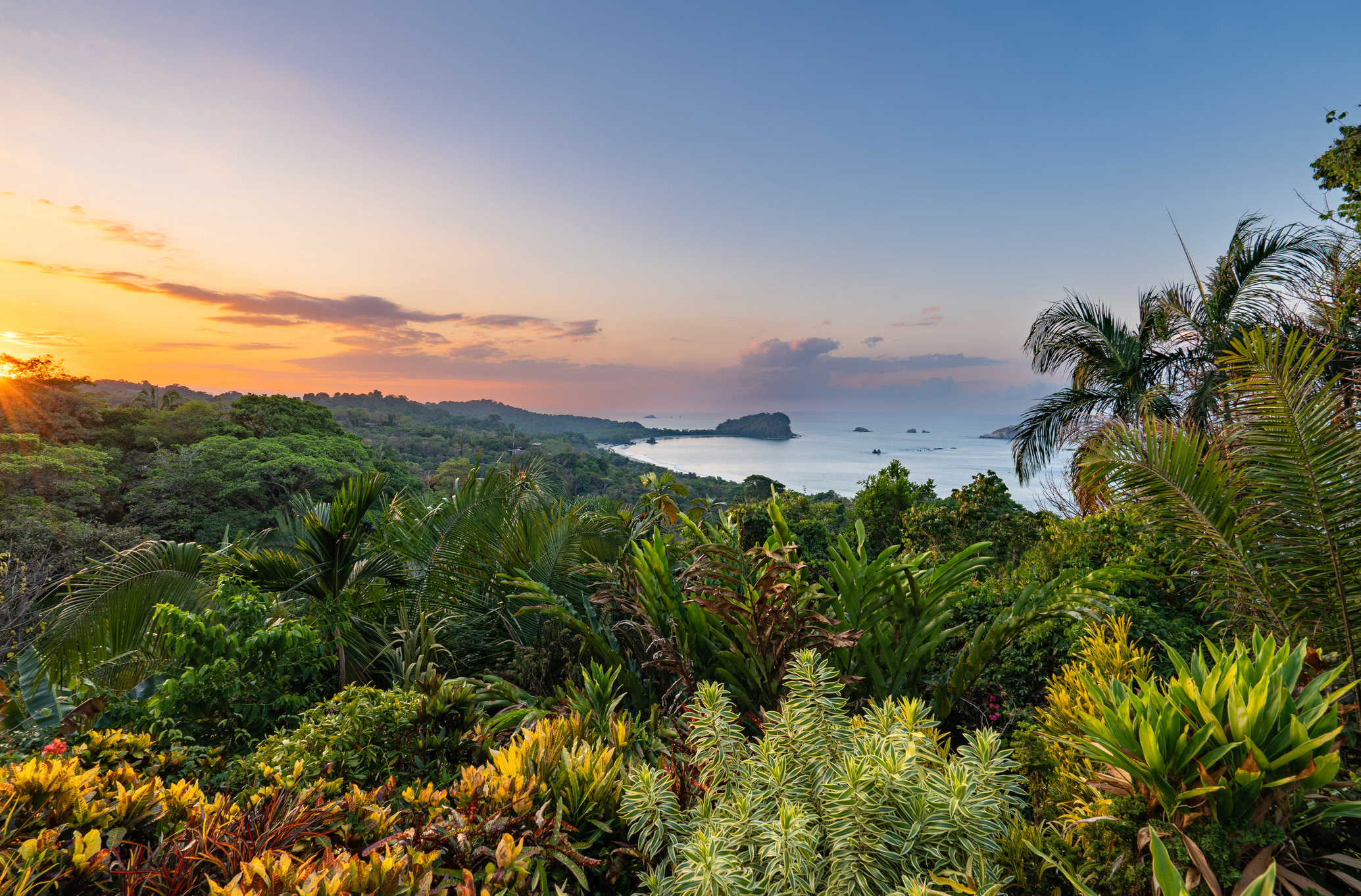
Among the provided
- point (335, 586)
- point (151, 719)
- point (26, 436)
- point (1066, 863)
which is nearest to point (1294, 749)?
point (1066, 863)

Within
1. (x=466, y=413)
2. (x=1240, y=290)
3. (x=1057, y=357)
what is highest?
(x=1240, y=290)

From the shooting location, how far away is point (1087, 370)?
9797 mm

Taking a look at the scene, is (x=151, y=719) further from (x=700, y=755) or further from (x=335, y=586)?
(x=700, y=755)

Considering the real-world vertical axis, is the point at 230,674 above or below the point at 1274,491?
below

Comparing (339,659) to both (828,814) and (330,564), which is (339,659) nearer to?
(330,564)

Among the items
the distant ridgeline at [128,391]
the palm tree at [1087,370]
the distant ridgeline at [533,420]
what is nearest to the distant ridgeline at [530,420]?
the distant ridgeline at [533,420]

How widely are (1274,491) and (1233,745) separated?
234 cm

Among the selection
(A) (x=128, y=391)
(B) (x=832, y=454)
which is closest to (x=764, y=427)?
(B) (x=832, y=454)

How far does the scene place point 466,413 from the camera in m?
79.7

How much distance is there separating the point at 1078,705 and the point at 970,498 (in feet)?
23.5

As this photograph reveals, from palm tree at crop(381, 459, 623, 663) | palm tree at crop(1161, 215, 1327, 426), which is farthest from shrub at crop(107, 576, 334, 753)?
palm tree at crop(1161, 215, 1327, 426)

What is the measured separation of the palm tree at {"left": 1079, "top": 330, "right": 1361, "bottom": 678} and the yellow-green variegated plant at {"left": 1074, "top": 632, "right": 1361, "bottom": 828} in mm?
1817

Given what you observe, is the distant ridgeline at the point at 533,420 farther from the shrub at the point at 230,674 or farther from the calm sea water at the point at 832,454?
the shrub at the point at 230,674

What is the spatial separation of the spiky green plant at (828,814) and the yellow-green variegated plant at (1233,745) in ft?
0.93
